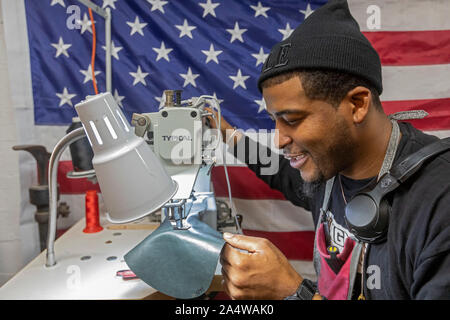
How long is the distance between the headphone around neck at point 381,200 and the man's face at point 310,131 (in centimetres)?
14

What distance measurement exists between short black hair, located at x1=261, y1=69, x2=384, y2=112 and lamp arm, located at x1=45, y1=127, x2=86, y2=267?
0.56m

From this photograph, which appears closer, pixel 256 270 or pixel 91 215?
pixel 256 270

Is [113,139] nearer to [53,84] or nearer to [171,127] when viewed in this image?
[171,127]

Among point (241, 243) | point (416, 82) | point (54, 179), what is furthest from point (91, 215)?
point (416, 82)

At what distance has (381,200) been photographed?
0.76 meters

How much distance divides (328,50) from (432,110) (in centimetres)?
111

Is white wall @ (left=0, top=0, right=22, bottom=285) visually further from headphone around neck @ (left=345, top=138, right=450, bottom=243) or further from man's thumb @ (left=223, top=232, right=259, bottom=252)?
headphone around neck @ (left=345, top=138, right=450, bottom=243)

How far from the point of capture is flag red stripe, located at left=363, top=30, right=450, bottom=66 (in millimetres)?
1498

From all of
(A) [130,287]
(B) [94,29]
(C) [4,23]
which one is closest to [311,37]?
(A) [130,287]

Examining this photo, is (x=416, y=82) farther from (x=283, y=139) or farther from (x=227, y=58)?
(x=283, y=139)

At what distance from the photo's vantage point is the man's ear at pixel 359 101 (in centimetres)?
79

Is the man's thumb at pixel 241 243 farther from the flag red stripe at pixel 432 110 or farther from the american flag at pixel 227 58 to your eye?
the flag red stripe at pixel 432 110

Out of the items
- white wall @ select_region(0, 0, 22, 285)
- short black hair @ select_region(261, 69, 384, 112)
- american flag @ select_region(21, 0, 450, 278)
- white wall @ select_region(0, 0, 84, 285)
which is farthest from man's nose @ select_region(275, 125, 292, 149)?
white wall @ select_region(0, 0, 22, 285)

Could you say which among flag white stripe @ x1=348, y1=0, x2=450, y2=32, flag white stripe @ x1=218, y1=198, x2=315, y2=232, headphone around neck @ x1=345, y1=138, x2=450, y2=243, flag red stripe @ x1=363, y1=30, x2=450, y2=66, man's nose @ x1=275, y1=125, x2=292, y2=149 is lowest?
flag white stripe @ x1=218, y1=198, x2=315, y2=232
